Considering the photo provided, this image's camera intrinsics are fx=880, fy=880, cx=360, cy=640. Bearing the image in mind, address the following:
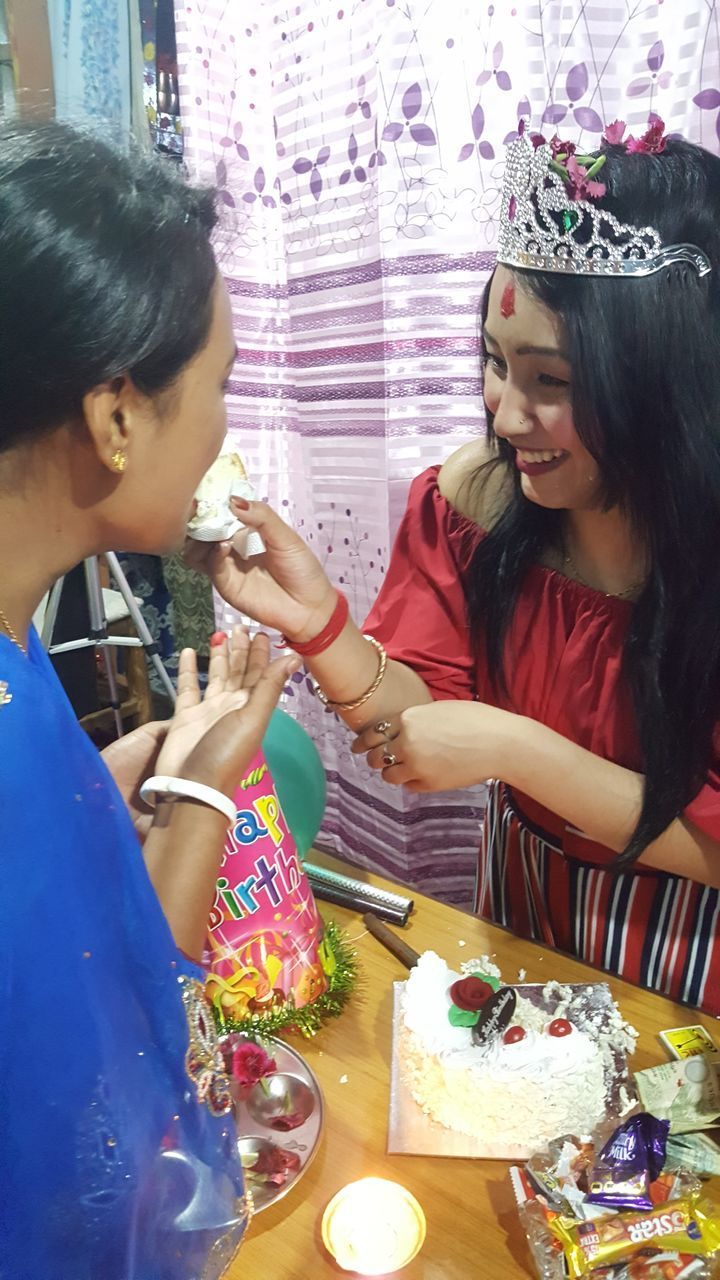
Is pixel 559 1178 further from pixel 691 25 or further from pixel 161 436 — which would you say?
pixel 691 25

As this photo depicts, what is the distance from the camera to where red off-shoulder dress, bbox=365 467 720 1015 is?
3.59 ft

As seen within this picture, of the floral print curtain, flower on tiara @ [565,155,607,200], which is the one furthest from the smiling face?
the floral print curtain

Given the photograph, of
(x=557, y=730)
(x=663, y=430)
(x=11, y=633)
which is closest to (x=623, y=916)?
(x=557, y=730)

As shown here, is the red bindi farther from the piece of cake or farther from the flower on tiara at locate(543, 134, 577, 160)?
the piece of cake

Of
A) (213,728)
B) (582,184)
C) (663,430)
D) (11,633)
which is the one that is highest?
(582,184)

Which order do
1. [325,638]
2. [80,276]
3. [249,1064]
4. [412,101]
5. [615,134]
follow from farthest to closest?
1. [412,101]
2. [325,638]
3. [615,134]
4. [249,1064]
5. [80,276]

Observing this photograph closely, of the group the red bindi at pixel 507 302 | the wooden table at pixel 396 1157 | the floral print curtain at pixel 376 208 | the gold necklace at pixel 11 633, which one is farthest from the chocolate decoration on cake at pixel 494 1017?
the floral print curtain at pixel 376 208

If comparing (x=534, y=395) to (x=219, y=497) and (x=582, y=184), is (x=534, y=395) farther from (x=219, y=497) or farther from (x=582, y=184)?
(x=219, y=497)

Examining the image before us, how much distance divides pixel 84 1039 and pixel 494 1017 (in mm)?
413

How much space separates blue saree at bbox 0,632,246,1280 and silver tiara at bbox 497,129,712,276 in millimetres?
645

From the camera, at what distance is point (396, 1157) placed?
2.52 ft

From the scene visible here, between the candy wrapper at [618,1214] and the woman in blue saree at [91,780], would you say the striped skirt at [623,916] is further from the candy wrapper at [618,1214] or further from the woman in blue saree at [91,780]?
the woman in blue saree at [91,780]

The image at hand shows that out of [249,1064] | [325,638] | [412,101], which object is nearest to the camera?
[249,1064]

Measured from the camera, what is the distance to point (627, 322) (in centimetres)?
88
